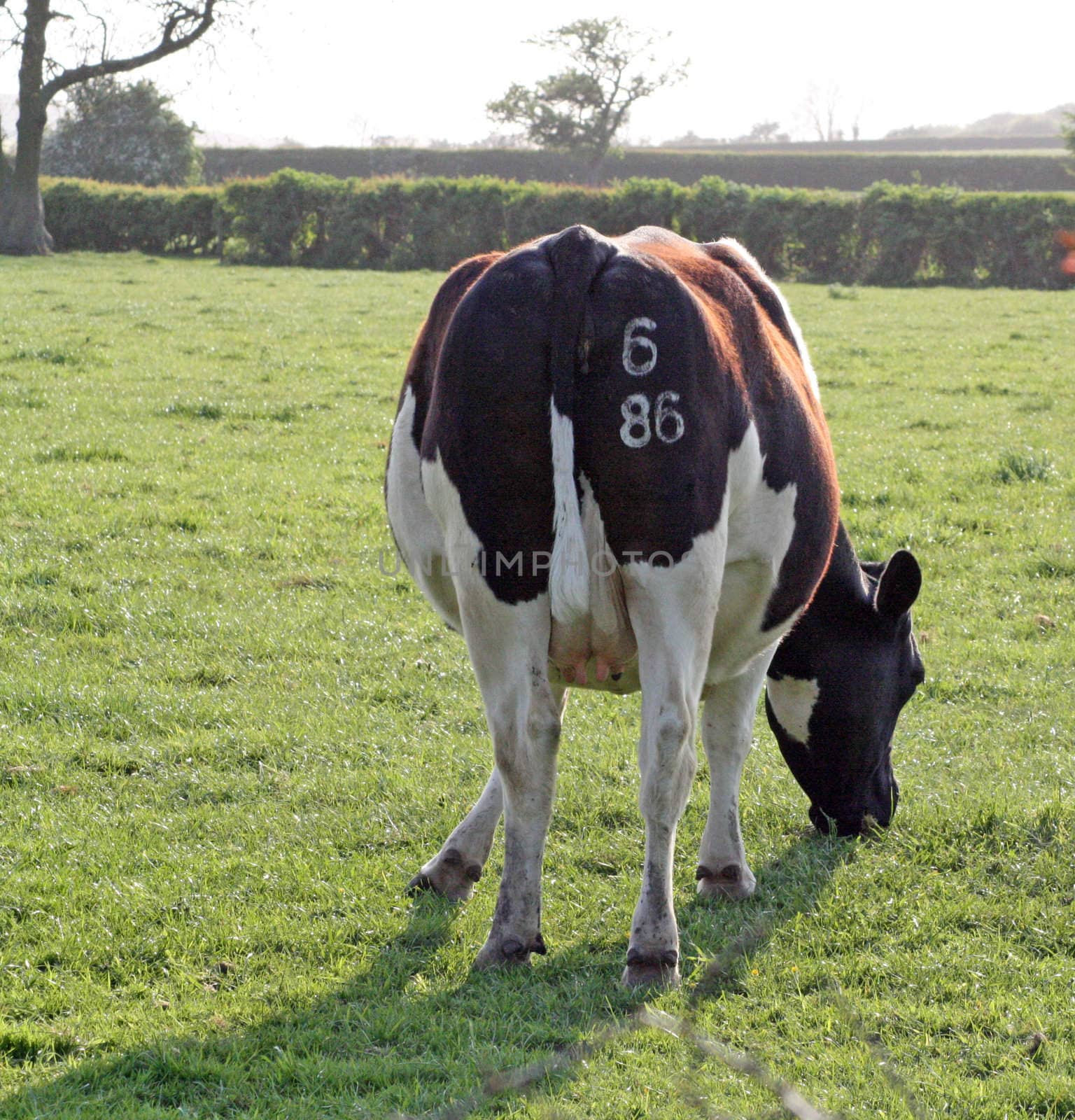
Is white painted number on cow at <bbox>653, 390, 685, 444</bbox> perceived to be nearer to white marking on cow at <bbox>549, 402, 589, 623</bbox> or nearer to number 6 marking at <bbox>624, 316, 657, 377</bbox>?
number 6 marking at <bbox>624, 316, 657, 377</bbox>

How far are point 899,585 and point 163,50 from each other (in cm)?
3412

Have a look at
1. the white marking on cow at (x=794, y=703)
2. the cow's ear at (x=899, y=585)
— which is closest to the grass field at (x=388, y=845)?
the white marking on cow at (x=794, y=703)

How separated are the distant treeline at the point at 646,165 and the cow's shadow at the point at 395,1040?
57.9m

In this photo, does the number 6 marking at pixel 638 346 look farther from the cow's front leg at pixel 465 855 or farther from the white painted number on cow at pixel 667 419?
the cow's front leg at pixel 465 855

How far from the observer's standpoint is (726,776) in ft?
14.2

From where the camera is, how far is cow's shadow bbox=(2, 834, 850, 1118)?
118 inches

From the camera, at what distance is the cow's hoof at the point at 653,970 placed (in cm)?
350

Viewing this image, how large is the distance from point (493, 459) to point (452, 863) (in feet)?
5.28

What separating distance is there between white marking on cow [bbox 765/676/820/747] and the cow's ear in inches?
15.2

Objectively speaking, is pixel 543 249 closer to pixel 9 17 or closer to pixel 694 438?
pixel 694 438

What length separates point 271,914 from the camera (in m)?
4.01

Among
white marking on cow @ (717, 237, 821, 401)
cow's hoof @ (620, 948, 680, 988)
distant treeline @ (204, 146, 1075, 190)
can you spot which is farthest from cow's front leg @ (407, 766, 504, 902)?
distant treeline @ (204, 146, 1075, 190)

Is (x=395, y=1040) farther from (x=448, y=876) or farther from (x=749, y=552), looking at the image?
(x=749, y=552)

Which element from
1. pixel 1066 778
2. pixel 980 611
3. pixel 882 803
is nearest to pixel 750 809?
pixel 882 803
